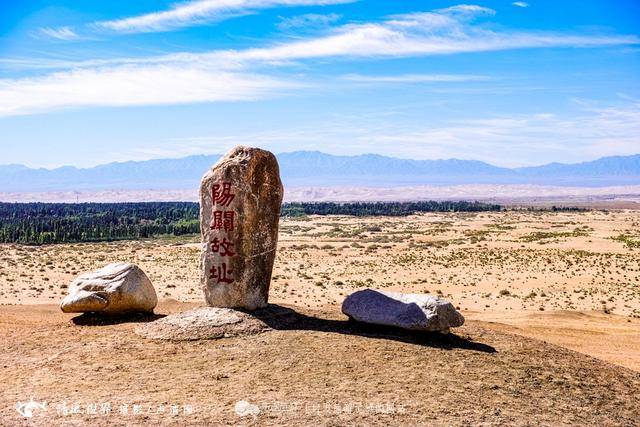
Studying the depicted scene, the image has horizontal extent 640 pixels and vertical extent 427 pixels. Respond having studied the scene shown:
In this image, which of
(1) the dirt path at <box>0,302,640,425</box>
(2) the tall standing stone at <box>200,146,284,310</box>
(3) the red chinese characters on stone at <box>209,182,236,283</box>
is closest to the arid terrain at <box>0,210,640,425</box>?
(1) the dirt path at <box>0,302,640,425</box>

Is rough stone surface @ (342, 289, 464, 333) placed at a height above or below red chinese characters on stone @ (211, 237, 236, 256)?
below

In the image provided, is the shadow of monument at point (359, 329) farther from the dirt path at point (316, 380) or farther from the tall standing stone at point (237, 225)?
the tall standing stone at point (237, 225)

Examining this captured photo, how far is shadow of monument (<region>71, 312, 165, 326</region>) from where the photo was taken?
1775 cm

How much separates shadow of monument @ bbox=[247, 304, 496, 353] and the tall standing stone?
0.83 metres

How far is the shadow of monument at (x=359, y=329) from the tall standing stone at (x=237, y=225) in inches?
32.5

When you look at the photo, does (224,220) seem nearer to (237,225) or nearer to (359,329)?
(237,225)

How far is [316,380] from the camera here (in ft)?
40.0

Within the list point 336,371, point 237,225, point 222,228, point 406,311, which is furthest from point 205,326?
point 406,311

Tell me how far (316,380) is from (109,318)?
857cm

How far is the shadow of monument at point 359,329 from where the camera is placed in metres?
14.6

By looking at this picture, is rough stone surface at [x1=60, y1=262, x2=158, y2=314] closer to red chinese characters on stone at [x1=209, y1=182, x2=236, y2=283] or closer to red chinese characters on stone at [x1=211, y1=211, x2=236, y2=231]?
red chinese characters on stone at [x1=209, y1=182, x2=236, y2=283]

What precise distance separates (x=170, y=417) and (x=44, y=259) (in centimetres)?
3983

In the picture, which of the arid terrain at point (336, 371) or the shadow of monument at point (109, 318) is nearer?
the arid terrain at point (336, 371)

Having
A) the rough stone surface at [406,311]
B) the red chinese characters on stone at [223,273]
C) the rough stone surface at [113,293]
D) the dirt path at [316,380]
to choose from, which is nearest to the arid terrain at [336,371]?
the dirt path at [316,380]
